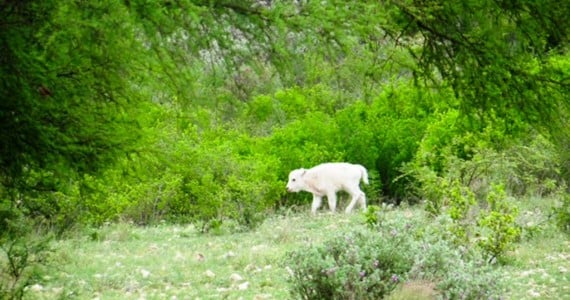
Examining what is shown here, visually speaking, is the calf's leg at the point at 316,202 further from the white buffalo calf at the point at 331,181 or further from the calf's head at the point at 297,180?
the calf's head at the point at 297,180

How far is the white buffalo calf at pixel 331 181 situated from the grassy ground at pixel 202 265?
430cm

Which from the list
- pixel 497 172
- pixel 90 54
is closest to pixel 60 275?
pixel 90 54

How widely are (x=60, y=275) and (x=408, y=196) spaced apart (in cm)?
1174

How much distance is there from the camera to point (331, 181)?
18703 mm

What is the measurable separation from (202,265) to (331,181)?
8.40 metres

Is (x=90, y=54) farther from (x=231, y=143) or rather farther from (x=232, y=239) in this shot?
(x=231, y=143)

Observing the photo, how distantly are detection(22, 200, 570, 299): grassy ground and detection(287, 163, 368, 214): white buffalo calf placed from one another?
430 cm

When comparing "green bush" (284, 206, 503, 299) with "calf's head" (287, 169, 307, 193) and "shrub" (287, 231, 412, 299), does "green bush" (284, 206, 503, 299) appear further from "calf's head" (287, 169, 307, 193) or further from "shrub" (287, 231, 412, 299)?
"calf's head" (287, 169, 307, 193)

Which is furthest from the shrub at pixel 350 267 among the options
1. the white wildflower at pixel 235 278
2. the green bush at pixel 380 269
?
the white wildflower at pixel 235 278

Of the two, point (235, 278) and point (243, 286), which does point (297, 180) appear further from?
point (243, 286)

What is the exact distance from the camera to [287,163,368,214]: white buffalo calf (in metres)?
18.6

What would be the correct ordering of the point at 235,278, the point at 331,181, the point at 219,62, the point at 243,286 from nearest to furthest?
the point at 219,62 < the point at 243,286 < the point at 235,278 < the point at 331,181

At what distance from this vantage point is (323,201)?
2141 centimetres

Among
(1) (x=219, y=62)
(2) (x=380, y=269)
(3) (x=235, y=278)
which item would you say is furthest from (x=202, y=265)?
(1) (x=219, y=62)
